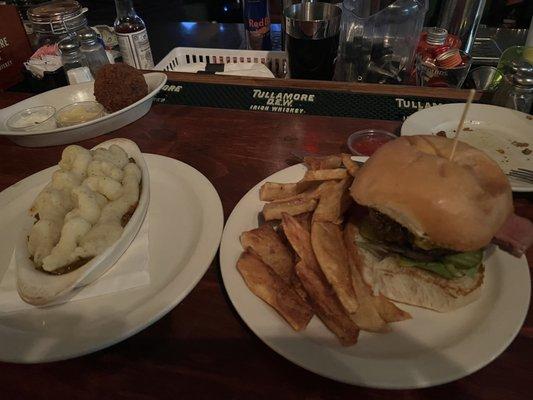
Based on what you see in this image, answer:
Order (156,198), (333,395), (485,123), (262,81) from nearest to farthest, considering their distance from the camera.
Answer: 1. (333,395)
2. (156,198)
3. (485,123)
4. (262,81)

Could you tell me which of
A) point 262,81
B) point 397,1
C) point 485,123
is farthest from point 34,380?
point 397,1

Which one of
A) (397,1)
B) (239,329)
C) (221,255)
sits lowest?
(239,329)

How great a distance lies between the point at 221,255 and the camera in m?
1.14

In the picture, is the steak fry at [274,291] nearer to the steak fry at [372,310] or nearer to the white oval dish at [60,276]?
the steak fry at [372,310]

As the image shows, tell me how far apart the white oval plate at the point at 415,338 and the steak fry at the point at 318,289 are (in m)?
0.04

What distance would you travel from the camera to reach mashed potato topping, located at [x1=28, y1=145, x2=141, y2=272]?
1026 mm

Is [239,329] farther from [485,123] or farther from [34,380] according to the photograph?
[485,123]

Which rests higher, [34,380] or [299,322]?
[299,322]

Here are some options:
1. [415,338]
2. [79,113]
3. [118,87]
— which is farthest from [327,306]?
[79,113]

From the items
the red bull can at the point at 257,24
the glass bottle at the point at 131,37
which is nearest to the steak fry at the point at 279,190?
the glass bottle at the point at 131,37

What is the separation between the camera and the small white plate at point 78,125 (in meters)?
1.73

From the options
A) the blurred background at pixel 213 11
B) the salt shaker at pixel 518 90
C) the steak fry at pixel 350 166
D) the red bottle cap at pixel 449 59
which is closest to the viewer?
the steak fry at pixel 350 166

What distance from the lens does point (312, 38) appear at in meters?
2.15

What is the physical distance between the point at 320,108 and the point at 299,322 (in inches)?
52.5
